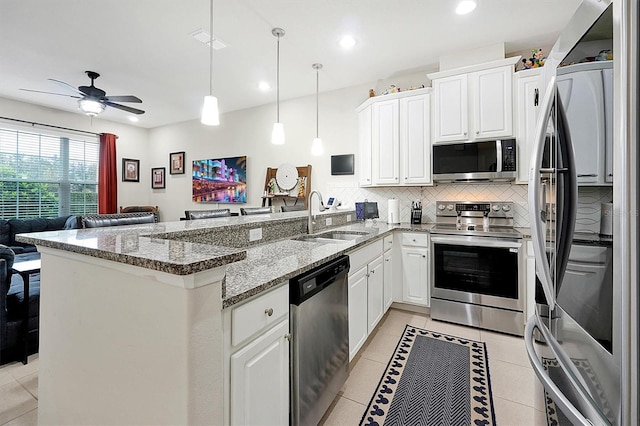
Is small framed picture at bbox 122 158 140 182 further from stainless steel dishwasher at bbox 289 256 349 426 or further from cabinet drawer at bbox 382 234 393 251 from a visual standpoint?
stainless steel dishwasher at bbox 289 256 349 426

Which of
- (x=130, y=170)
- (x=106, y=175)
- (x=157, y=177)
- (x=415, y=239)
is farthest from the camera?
(x=157, y=177)

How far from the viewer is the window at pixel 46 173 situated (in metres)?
4.67

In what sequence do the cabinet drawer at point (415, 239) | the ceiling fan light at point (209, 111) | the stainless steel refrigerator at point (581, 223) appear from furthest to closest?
1. the cabinet drawer at point (415, 239)
2. the ceiling fan light at point (209, 111)
3. the stainless steel refrigerator at point (581, 223)

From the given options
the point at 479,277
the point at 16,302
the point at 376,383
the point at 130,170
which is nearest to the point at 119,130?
the point at 130,170

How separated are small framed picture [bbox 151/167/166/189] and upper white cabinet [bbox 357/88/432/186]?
4680 millimetres

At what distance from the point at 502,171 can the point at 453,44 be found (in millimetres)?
1447

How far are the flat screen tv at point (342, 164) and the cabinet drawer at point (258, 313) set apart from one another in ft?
10.0

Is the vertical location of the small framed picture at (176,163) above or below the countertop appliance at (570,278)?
above

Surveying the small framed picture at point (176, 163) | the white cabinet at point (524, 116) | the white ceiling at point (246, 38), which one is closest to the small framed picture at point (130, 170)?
the small framed picture at point (176, 163)

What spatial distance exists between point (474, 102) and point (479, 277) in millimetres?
1832

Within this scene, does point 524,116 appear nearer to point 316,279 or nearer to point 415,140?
point 415,140

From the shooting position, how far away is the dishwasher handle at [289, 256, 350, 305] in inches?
53.6

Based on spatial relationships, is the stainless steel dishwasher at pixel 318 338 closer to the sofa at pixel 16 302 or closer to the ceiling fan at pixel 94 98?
the sofa at pixel 16 302

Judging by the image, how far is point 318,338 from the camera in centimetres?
153
